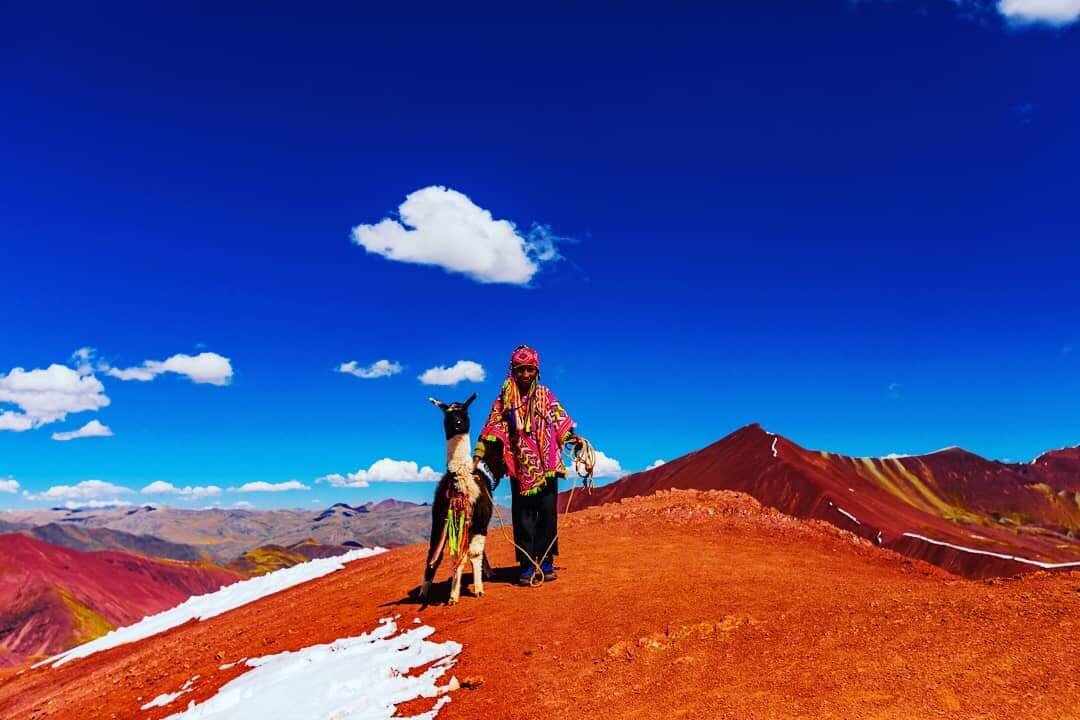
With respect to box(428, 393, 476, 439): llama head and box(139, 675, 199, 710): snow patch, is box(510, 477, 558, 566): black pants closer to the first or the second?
box(428, 393, 476, 439): llama head

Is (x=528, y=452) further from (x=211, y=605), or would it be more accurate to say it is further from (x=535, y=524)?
(x=211, y=605)

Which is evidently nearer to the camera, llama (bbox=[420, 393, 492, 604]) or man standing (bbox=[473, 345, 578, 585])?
llama (bbox=[420, 393, 492, 604])

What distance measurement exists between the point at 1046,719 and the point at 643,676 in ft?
9.05

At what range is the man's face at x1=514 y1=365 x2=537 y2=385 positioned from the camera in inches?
395

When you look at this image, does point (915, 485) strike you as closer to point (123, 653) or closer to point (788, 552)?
point (788, 552)

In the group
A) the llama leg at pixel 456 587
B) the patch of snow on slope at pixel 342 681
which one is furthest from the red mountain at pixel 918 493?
the patch of snow on slope at pixel 342 681

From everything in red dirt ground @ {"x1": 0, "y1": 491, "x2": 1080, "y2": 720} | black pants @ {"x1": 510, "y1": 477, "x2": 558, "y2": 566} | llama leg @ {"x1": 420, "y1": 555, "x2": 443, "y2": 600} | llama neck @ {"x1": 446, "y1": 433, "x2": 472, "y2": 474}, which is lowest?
red dirt ground @ {"x1": 0, "y1": 491, "x2": 1080, "y2": 720}

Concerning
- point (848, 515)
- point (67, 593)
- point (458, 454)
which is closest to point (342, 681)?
point (458, 454)

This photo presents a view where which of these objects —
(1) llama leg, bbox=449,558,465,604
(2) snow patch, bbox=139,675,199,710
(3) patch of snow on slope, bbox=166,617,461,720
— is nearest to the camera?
(3) patch of snow on slope, bbox=166,617,461,720

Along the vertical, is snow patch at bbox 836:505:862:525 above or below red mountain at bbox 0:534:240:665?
above

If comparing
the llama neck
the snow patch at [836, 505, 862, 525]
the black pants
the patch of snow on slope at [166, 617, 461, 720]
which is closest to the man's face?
the llama neck

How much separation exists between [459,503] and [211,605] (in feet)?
51.9

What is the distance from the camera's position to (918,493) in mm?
69250

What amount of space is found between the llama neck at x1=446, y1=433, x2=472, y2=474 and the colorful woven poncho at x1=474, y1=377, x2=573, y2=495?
0.22 m
